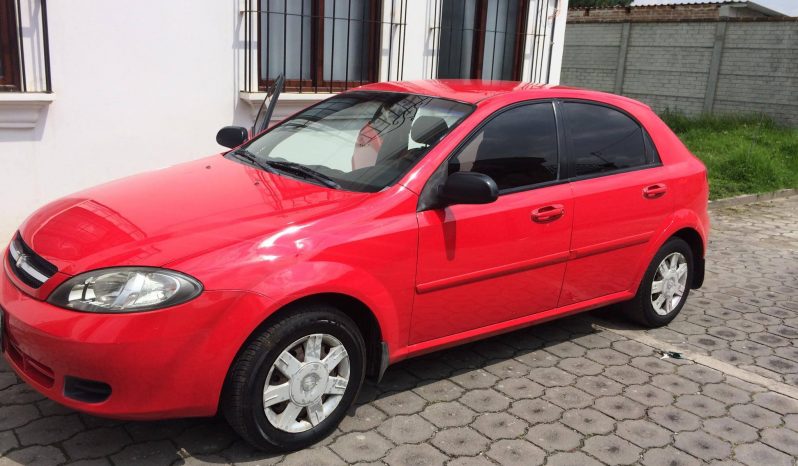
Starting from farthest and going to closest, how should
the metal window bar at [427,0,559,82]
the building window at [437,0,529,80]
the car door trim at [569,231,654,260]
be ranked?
the metal window bar at [427,0,559,82]
the building window at [437,0,529,80]
the car door trim at [569,231,654,260]

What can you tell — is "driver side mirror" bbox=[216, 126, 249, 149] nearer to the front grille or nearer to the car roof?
the car roof

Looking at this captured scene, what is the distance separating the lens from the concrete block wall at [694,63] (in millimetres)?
16250

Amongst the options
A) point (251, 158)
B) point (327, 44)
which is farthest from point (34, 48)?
point (327, 44)

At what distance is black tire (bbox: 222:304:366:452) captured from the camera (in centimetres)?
294

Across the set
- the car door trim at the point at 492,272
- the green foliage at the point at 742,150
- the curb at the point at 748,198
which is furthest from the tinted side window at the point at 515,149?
the green foliage at the point at 742,150

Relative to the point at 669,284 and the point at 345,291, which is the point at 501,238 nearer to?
the point at 345,291

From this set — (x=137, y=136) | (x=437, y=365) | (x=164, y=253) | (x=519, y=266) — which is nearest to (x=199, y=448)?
(x=164, y=253)

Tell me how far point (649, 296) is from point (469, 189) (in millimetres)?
2086

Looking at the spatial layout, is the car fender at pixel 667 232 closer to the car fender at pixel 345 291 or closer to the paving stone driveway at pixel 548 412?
the paving stone driveway at pixel 548 412

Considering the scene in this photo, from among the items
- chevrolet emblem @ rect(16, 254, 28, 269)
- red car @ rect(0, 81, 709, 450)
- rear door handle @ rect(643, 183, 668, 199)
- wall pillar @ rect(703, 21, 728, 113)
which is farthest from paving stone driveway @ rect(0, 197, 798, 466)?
wall pillar @ rect(703, 21, 728, 113)

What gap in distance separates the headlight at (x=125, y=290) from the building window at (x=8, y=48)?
10.9 feet

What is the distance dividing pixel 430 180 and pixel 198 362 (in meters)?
1.41

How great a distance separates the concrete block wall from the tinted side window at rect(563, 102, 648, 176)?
540 inches

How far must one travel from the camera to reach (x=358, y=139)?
12.9ft
